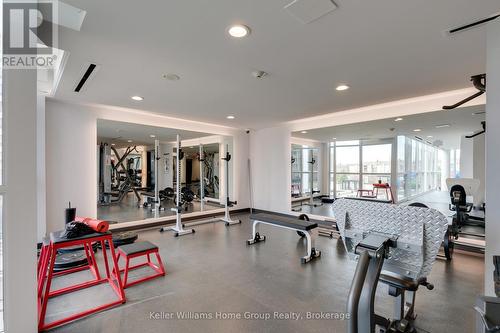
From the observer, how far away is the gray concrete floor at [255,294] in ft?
6.59

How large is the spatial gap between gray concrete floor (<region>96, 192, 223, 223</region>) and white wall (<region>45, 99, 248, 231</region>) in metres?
0.59

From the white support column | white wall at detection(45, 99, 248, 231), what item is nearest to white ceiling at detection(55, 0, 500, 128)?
white wall at detection(45, 99, 248, 231)

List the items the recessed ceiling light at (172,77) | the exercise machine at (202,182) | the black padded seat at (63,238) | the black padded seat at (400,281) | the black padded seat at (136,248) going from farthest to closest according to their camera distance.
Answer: the exercise machine at (202,182), the recessed ceiling light at (172,77), the black padded seat at (136,248), the black padded seat at (63,238), the black padded seat at (400,281)

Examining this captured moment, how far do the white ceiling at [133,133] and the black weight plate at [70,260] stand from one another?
2.37 m

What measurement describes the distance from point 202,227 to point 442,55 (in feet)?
16.4

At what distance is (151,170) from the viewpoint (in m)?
6.18

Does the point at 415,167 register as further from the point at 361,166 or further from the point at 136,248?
the point at 136,248

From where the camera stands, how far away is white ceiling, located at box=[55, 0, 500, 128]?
5.71 ft

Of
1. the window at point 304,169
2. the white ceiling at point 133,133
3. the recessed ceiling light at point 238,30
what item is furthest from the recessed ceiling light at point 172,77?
the window at point 304,169

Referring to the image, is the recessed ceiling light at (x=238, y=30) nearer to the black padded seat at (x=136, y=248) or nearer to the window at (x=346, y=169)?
the black padded seat at (x=136, y=248)

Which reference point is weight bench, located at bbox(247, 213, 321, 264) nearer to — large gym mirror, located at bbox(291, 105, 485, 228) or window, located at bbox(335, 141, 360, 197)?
large gym mirror, located at bbox(291, 105, 485, 228)

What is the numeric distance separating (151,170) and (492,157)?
629cm

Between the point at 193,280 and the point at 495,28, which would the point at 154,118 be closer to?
the point at 193,280

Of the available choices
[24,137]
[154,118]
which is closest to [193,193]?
[154,118]
